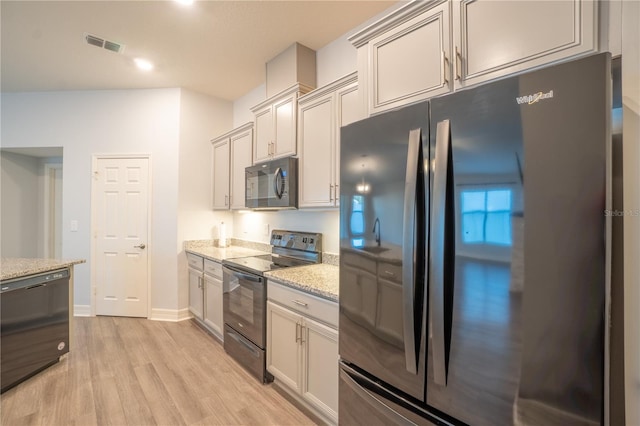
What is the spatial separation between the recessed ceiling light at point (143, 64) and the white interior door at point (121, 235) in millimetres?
1142

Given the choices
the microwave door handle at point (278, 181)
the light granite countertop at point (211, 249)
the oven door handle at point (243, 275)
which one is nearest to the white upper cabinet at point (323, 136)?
the microwave door handle at point (278, 181)

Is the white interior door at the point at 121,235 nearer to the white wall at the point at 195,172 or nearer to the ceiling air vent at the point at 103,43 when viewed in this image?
the white wall at the point at 195,172

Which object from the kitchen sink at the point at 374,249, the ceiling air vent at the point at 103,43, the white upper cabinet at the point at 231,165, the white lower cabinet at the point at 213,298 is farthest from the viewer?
the white upper cabinet at the point at 231,165

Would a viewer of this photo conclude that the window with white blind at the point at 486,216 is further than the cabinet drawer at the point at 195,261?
No

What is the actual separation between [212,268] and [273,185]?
1.23m

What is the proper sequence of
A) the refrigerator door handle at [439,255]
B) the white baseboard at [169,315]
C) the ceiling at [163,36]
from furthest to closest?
the white baseboard at [169,315], the ceiling at [163,36], the refrigerator door handle at [439,255]

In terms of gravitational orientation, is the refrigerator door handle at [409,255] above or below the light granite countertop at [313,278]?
above

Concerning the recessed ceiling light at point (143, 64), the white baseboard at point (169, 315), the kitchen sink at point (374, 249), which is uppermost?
the recessed ceiling light at point (143, 64)

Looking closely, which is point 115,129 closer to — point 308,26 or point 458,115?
point 308,26

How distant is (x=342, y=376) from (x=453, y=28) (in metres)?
1.75

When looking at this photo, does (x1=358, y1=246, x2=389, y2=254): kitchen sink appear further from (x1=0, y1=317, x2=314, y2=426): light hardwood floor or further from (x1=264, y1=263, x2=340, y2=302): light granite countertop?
(x1=0, y1=317, x2=314, y2=426): light hardwood floor

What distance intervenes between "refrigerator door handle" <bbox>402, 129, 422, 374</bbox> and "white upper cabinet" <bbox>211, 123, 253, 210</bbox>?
239 cm

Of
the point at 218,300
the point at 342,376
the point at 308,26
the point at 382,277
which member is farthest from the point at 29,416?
the point at 308,26

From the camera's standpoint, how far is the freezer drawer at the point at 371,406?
1.14 meters
